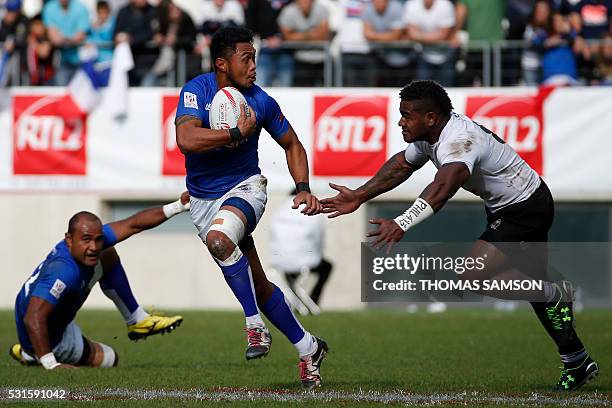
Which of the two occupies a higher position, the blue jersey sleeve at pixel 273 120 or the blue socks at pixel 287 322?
the blue jersey sleeve at pixel 273 120

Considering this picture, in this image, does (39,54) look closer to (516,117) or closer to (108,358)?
(516,117)

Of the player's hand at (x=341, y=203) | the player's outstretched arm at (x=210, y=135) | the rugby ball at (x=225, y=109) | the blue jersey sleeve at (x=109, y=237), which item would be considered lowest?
the blue jersey sleeve at (x=109, y=237)

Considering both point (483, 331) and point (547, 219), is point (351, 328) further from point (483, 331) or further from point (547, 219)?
point (547, 219)

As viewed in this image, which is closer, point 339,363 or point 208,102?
point 208,102

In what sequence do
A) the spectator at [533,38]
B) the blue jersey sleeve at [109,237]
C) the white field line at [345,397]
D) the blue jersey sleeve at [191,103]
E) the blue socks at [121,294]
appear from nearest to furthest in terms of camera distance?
the white field line at [345,397]
the blue jersey sleeve at [191,103]
the blue jersey sleeve at [109,237]
the blue socks at [121,294]
the spectator at [533,38]

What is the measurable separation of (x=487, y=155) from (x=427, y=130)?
488 mm

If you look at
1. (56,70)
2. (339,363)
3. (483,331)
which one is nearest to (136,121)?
(56,70)

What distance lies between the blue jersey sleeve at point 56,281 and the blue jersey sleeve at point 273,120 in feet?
8.23

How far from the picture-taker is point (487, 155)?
8.50m

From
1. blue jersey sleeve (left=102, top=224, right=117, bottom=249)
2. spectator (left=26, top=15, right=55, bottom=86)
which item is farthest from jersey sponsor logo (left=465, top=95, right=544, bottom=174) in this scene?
blue jersey sleeve (left=102, top=224, right=117, bottom=249)

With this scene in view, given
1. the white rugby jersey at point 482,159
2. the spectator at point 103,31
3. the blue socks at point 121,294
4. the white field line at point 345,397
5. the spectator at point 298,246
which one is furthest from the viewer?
the spectator at point 103,31

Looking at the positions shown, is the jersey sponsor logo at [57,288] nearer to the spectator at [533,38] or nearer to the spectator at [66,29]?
the spectator at [66,29]

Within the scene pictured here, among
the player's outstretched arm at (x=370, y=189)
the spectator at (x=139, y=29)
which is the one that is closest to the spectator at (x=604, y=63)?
the spectator at (x=139, y=29)

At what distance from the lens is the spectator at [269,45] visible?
64.6ft
